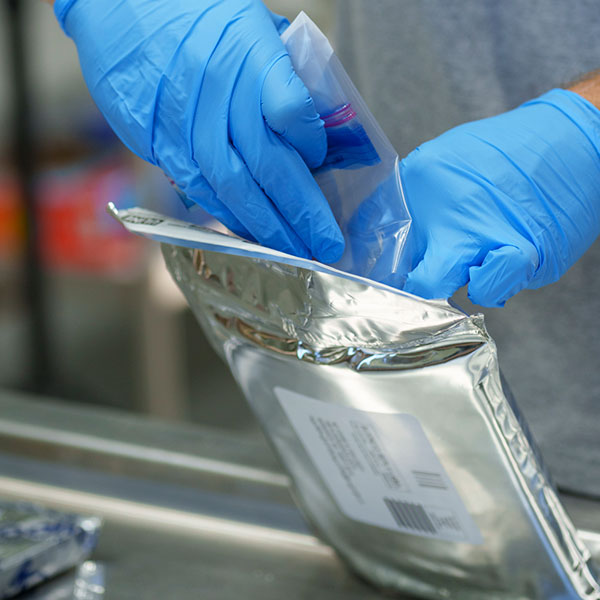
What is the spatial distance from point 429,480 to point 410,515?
4 cm

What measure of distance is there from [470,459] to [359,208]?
19cm

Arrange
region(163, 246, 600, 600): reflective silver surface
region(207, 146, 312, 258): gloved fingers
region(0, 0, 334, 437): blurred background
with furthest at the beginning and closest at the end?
1. region(0, 0, 334, 437): blurred background
2. region(207, 146, 312, 258): gloved fingers
3. region(163, 246, 600, 600): reflective silver surface

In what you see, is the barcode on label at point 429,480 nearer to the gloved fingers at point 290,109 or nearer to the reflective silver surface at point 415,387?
the reflective silver surface at point 415,387

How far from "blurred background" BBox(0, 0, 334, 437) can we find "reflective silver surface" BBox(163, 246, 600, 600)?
7.12 feet

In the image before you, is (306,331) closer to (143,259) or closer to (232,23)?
(232,23)

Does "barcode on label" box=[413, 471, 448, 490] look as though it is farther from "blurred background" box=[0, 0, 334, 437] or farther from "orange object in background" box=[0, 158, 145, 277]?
"orange object in background" box=[0, 158, 145, 277]

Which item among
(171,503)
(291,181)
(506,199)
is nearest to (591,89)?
(506,199)

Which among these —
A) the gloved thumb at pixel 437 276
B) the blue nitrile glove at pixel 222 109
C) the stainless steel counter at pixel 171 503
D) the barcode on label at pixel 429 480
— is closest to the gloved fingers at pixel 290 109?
the blue nitrile glove at pixel 222 109

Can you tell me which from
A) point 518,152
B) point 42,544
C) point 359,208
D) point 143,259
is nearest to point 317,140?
point 359,208

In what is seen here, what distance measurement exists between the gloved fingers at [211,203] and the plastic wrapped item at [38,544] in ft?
0.88

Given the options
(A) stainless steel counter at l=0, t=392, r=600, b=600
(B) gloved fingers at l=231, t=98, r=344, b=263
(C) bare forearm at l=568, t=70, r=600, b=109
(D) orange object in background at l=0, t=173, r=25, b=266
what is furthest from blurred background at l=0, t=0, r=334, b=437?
(B) gloved fingers at l=231, t=98, r=344, b=263

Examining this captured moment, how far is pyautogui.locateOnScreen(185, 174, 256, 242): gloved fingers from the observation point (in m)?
0.56

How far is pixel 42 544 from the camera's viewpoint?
0.57 metres

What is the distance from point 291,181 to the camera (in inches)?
20.4
